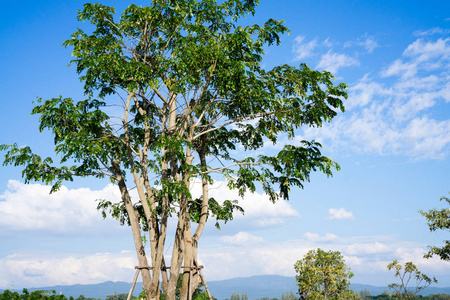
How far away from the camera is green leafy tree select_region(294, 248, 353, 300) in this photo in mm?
35969

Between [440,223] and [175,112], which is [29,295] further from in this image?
[440,223]

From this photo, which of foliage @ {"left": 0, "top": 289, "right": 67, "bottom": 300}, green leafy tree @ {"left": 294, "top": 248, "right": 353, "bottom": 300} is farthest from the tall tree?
green leafy tree @ {"left": 294, "top": 248, "right": 353, "bottom": 300}

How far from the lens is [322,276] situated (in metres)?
36.0

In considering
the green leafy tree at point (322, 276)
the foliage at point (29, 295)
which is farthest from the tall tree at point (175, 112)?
A: the green leafy tree at point (322, 276)

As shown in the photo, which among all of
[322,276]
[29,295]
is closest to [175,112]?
[29,295]

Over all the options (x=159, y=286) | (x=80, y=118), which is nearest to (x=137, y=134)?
(x=80, y=118)

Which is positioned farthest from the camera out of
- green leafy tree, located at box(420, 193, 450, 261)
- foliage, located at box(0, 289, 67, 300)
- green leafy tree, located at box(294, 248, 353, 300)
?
green leafy tree, located at box(294, 248, 353, 300)

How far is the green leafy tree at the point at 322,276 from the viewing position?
3597cm

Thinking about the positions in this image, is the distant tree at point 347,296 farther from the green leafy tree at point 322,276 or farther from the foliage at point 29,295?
the foliage at point 29,295

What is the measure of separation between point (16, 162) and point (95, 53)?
450 centimetres

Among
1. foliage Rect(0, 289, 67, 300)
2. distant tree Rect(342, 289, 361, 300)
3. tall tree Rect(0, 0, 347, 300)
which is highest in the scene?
tall tree Rect(0, 0, 347, 300)

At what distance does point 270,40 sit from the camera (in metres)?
15.7

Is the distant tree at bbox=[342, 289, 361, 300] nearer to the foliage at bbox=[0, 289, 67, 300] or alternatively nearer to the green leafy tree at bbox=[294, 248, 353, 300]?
the green leafy tree at bbox=[294, 248, 353, 300]

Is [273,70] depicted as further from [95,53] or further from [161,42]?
[95,53]
